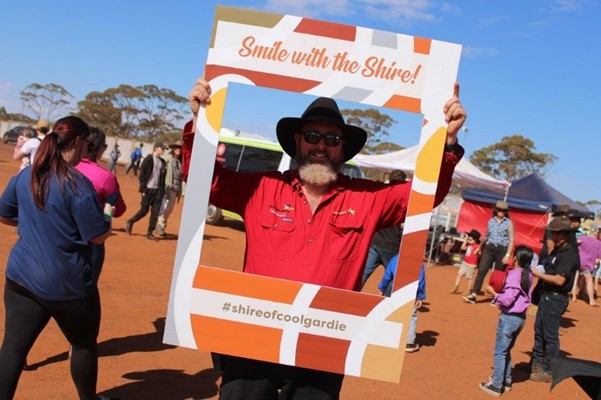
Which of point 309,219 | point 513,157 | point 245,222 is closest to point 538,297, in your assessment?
point 309,219

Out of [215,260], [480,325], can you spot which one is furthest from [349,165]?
[480,325]

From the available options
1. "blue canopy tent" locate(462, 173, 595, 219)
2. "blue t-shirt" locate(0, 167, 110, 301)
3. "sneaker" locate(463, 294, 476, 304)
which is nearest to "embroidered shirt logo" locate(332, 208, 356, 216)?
"blue t-shirt" locate(0, 167, 110, 301)

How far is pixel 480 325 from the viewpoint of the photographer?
8.59 metres

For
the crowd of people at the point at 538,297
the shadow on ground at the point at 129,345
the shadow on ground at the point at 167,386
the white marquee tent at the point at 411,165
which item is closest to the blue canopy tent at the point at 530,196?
the white marquee tent at the point at 411,165

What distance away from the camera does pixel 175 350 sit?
16.7ft

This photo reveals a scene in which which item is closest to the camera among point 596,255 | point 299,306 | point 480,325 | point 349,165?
point 299,306

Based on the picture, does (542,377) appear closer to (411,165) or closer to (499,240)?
(499,240)

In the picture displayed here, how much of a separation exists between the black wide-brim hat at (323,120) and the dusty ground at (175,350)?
246 cm

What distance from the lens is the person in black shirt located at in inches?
227

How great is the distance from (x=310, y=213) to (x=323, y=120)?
0.42 m

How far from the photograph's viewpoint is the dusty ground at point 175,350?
422 centimetres

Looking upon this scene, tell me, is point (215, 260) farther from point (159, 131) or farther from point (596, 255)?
point (159, 131)

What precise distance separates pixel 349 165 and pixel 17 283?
11.7 metres

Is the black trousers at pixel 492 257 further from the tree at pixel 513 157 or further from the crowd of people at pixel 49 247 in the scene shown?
the tree at pixel 513 157
